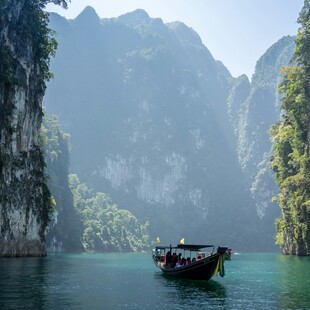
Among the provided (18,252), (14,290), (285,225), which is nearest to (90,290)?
(14,290)

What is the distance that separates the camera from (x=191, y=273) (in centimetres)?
3347

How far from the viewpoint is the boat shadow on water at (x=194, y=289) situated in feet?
78.7

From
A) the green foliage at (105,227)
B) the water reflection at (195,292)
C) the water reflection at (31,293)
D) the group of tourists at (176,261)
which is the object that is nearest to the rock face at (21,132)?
the water reflection at (31,293)

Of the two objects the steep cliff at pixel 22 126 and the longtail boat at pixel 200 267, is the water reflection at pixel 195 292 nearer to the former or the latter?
the longtail boat at pixel 200 267

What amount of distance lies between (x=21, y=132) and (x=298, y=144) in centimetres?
4361

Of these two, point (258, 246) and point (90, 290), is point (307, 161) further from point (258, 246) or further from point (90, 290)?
point (258, 246)

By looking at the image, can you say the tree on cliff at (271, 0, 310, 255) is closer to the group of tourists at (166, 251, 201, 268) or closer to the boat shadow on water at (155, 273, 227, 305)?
the group of tourists at (166, 251, 201, 268)

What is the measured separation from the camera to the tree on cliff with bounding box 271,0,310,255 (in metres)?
65.1

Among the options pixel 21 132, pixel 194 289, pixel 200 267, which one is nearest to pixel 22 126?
pixel 21 132

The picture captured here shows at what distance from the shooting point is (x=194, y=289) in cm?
2805

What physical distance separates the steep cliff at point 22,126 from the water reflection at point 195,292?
90.6ft

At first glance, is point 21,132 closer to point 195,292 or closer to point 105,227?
point 195,292

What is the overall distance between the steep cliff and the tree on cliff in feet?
128

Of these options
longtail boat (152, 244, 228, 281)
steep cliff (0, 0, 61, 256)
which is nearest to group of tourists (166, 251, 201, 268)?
longtail boat (152, 244, 228, 281)
